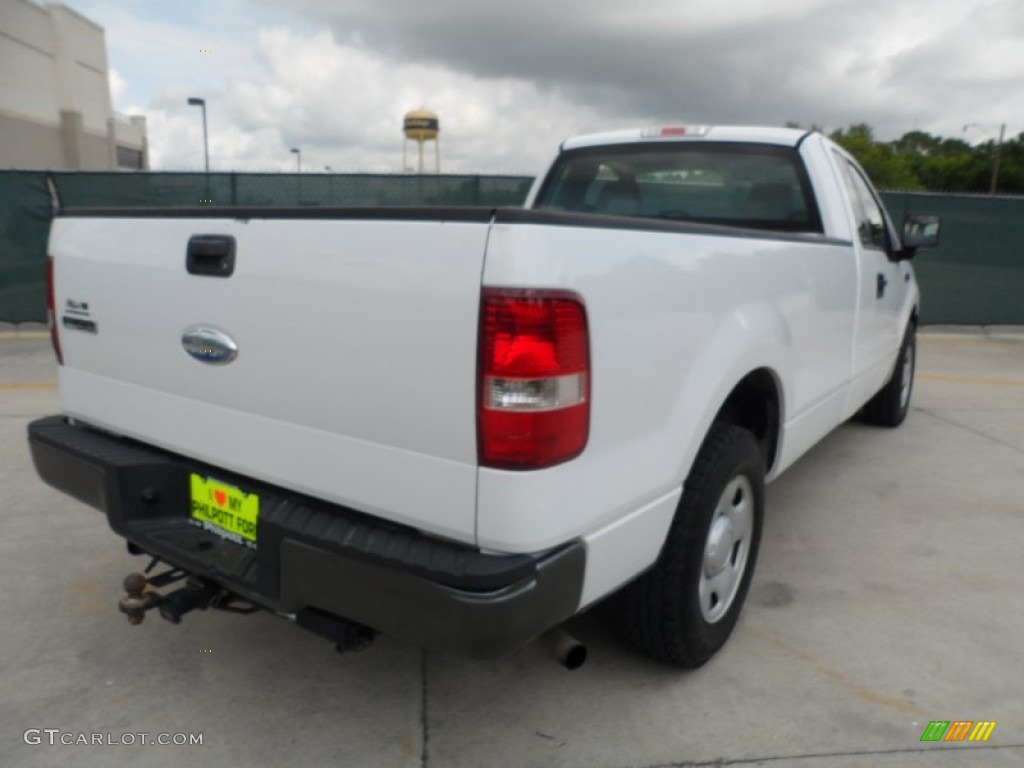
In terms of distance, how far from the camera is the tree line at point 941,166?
65.4 m

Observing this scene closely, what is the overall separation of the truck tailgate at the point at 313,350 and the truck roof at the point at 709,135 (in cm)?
261

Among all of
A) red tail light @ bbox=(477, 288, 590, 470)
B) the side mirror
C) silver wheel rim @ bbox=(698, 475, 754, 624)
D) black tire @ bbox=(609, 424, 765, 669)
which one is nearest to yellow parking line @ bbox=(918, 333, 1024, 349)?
the side mirror

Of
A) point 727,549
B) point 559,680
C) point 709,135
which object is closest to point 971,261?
point 709,135

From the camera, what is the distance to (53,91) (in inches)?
1805

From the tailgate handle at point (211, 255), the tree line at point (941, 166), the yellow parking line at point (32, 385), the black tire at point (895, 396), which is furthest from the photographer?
the tree line at point (941, 166)

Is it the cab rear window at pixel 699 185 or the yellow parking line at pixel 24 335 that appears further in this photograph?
the yellow parking line at pixel 24 335

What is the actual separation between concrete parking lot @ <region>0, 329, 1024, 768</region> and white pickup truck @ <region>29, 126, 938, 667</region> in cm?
27

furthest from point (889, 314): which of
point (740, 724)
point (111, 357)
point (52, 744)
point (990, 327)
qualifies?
point (990, 327)

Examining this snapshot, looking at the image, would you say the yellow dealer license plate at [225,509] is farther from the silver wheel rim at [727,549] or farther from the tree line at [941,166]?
the tree line at [941,166]

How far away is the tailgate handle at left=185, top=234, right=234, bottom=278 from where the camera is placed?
2.14 m

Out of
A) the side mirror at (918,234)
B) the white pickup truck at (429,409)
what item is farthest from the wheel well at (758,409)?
the side mirror at (918,234)

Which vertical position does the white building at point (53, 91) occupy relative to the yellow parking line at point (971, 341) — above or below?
above
